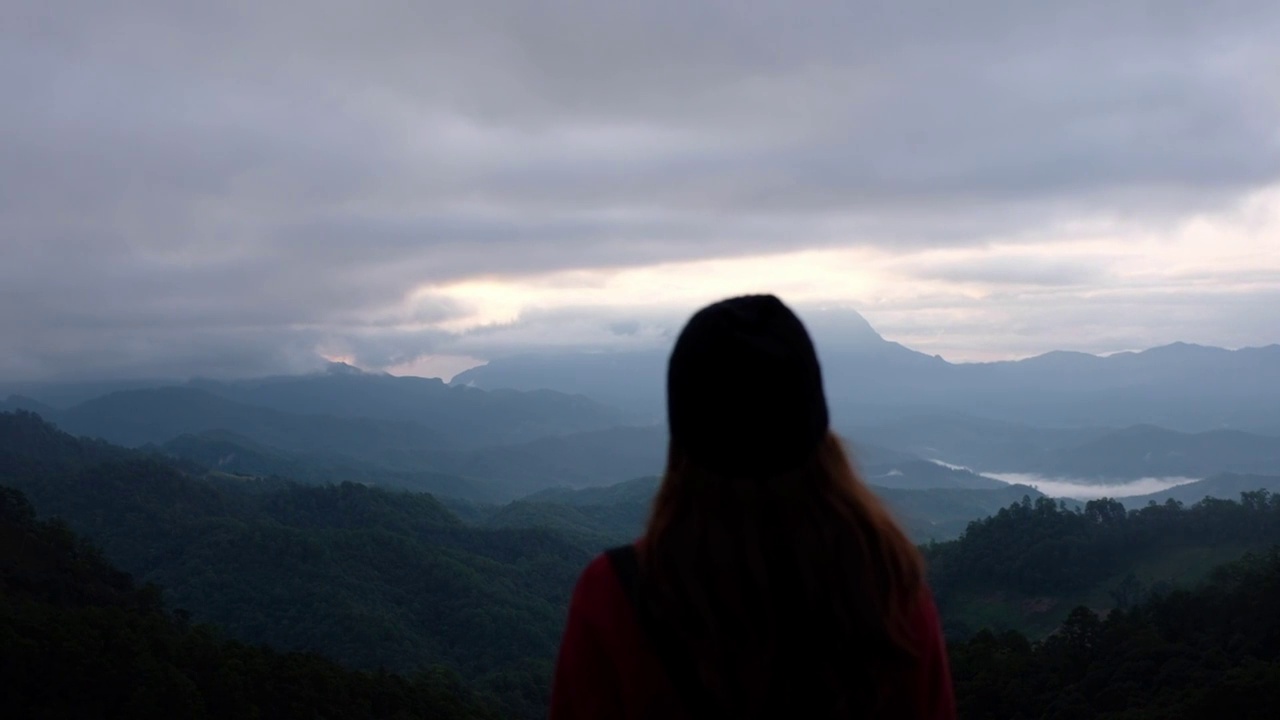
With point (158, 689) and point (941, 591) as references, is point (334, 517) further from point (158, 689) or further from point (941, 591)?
point (158, 689)

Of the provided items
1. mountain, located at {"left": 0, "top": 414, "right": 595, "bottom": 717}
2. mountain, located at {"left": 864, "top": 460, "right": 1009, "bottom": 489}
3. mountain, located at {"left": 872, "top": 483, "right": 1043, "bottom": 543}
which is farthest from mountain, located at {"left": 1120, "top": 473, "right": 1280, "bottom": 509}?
mountain, located at {"left": 0, "top": 414, "right": 595, "bottom": 717}

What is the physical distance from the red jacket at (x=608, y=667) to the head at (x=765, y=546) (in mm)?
85

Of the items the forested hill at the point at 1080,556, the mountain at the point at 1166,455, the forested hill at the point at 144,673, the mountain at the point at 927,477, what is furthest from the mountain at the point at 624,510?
the forested hill at the point at 144,673

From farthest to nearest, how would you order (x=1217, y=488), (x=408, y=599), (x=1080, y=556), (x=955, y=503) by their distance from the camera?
(x=1217, y=488) < (x=955, y=503) < (x=408, y=599) < (x=1080, y=556)

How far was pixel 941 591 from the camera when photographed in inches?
2307

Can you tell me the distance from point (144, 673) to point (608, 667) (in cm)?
2976

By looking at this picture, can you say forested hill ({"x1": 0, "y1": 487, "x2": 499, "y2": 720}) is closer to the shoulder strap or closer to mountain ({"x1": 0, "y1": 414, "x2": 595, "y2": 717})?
mountain ({"x1": 0, "y1": 414, "x2": 595, "y2": 717})

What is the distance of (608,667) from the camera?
216 cm

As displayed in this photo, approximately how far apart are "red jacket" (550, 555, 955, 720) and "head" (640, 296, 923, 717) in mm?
85

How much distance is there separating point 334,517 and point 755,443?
93528 millimetres

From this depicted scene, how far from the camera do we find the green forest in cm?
2614

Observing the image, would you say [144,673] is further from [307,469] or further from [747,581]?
[307,469]

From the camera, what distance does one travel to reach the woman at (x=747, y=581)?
6.97ft

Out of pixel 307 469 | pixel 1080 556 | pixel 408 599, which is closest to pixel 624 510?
pixel 408 599
